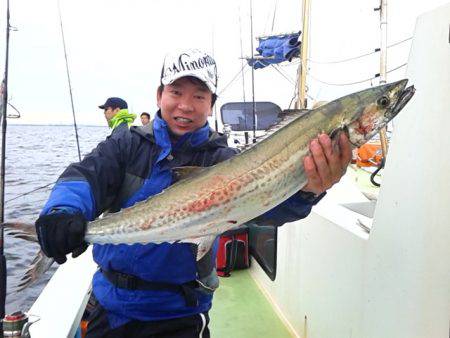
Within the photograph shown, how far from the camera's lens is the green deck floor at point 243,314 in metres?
4.13

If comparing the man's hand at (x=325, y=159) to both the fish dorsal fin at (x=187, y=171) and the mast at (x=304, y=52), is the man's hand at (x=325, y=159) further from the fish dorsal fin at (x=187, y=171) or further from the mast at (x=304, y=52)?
the mast at (x=304, y=52)

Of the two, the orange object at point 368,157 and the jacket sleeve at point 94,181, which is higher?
the jacket sleeve at point 94,181

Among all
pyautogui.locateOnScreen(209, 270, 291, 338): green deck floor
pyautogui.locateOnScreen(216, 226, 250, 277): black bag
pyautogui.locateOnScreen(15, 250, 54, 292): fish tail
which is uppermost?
pyautogui.locateOnScreen(15, 250, 54, 292): fish tail

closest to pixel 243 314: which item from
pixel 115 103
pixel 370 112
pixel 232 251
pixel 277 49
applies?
pixel 232 251

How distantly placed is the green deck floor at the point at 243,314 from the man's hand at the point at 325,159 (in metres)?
2.48

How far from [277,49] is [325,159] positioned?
7.43m

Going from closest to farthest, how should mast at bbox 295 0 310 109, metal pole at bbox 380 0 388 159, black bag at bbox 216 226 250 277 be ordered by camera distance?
1. metal pole at bbox 380 0 388 159
2. mast at bbox 295 0 310 109
3. black bag at bbox 216 226 250 277

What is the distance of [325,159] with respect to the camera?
187cm

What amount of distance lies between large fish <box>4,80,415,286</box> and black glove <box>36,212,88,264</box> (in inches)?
2.4

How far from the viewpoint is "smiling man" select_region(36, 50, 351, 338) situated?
219 cm

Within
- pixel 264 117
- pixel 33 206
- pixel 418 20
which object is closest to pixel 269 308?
pixel 418 20

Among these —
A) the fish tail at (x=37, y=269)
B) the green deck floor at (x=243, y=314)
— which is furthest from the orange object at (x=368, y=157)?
the fish tail at (x=37, y=269)

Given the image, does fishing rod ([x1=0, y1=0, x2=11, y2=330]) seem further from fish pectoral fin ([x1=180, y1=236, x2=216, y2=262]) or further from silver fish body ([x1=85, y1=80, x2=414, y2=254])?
fish pectoral fin ([x1=180, y1=236, x2=216, y2=262])

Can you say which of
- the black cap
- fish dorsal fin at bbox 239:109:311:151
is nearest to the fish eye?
fish dorsal fin at bbox 239:109:311:151
